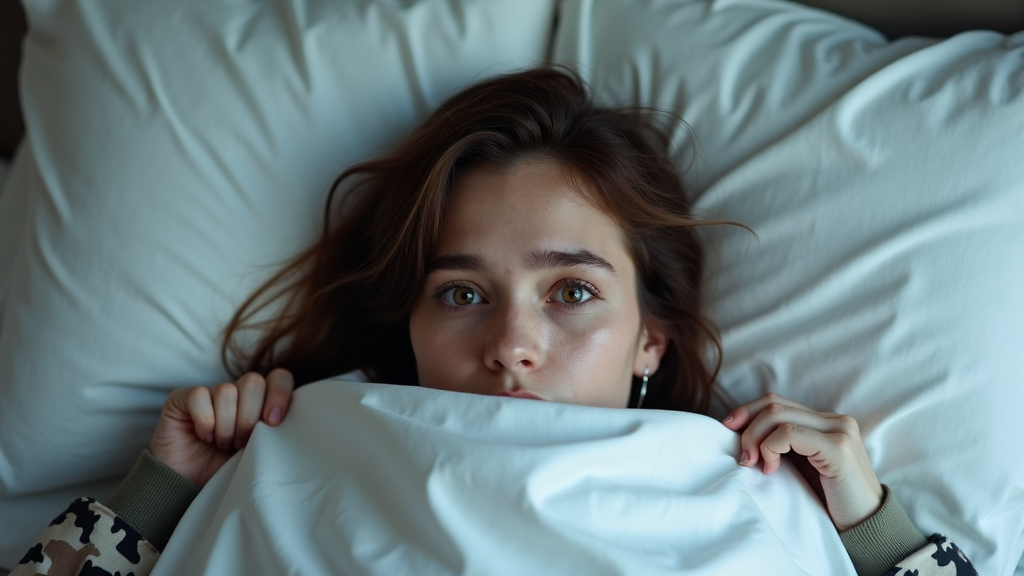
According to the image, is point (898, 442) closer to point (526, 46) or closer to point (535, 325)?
point (535, 325)

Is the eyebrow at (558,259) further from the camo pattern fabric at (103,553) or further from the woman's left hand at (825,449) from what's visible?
the camo pattern fabric at (103,553)

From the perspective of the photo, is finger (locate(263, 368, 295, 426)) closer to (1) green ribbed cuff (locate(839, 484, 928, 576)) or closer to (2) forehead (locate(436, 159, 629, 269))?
(2) forehead (locate(436, 159, 629, 269))

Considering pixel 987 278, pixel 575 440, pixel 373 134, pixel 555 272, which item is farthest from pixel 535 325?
pixel 987 278

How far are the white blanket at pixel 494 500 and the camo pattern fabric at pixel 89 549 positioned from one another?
0.10 metres

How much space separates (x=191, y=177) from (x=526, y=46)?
2.06 ft

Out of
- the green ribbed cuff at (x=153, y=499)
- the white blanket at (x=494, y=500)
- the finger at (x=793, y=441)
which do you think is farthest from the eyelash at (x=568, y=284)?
the green ribbed cuff at (x=153, y=499)

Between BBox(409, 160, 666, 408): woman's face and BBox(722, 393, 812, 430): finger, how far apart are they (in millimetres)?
167

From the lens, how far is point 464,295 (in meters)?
1.25

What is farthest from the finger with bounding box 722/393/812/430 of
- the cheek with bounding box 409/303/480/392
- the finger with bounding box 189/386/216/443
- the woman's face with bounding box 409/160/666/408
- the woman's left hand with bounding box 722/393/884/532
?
the finger with bounding box 189/386/216/443

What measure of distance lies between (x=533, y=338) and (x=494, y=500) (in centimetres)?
25

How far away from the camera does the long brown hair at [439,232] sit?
1283 millimetres

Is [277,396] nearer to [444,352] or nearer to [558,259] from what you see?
[444,352]

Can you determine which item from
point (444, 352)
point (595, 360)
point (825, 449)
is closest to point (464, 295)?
point (444, 352)

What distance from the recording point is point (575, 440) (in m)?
1.03
